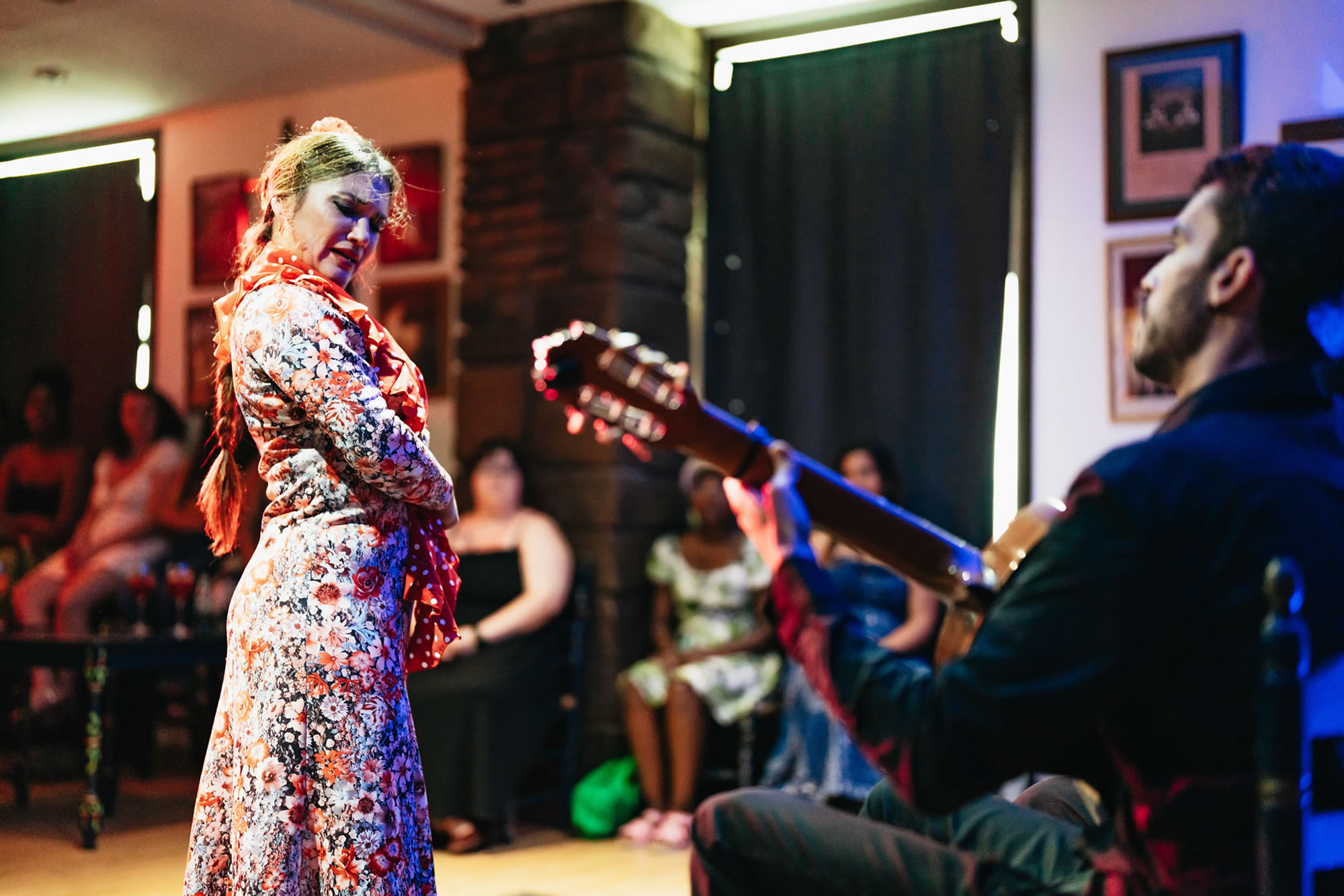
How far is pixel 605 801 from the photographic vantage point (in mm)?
4219

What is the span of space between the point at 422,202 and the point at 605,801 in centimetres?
258

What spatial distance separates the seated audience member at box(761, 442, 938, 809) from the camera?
4086mm

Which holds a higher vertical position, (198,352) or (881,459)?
(198,352)

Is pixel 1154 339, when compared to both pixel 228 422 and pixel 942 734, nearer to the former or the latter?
pixel 942 734

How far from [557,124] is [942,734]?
13.1ft

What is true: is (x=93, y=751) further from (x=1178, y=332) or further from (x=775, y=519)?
(x=1178, y=332)

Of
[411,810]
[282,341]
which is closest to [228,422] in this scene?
[282,341]

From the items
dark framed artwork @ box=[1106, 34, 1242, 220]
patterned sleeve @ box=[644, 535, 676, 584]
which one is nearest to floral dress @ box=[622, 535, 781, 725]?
patterned sleeve @ box=[644, 535, 676, 584]

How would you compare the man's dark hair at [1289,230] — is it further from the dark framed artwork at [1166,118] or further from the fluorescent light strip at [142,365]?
the fluorescent light strip at [142,365]

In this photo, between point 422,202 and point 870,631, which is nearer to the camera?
point 870,631

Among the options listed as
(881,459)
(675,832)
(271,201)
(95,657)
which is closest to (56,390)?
(95,657)

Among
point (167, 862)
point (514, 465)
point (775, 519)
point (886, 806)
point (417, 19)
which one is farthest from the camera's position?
point (417, 19)

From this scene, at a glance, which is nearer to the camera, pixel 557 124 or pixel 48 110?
pixel 48 110

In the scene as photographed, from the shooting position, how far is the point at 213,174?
5852 mm
